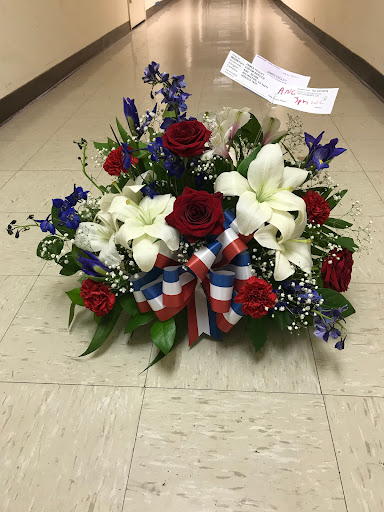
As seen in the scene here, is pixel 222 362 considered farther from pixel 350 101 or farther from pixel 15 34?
pixel 15 34

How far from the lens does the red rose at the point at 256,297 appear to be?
0.99 meters

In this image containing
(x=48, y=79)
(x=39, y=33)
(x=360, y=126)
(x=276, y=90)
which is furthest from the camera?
(x=48, y=79)

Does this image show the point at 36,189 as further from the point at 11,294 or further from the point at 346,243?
the point at 346,243

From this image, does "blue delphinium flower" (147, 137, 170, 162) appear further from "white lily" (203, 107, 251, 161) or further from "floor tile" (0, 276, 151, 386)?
"floor tile" (0, 276, 151, 386)

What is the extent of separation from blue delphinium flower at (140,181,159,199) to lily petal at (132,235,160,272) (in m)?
0.12

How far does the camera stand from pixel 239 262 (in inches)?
41.8

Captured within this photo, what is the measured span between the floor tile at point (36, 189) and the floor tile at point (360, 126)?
159cm

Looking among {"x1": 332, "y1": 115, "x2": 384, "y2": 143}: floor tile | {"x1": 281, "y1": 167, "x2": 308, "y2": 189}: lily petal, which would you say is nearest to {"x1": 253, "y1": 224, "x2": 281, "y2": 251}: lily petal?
{"x1": 281, "y1": 167, "x2": 308, "y2": 189}: lily petal

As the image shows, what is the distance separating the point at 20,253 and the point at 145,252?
2.76 ft

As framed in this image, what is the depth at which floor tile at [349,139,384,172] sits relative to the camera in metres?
2.28

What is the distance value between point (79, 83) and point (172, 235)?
361 cm

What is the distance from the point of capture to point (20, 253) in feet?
5.37

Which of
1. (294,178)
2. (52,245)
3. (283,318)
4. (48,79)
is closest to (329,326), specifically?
(283,318)

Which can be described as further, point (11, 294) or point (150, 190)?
point (11, 294)
